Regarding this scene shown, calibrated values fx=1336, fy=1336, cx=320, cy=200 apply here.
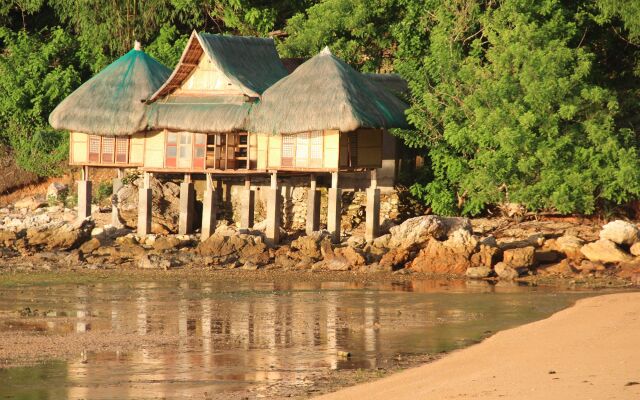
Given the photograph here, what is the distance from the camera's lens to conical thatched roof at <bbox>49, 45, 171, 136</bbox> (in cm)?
3434

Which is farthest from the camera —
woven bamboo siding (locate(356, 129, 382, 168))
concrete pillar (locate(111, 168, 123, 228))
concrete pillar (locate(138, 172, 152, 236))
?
concrete pillar (locate(111, 168, 123, 228))

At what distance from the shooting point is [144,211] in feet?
112

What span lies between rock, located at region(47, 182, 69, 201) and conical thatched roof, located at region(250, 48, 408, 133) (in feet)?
28.0

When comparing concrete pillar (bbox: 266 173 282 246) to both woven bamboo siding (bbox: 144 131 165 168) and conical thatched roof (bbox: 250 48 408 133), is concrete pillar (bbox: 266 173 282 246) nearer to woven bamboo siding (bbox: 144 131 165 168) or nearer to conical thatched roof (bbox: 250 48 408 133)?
conical thatched roof (bbox: 250 48 408 133)

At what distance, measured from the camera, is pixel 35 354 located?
18.3 metres

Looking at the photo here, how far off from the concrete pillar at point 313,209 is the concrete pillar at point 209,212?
7.85 ft

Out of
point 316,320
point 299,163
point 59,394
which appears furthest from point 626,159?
point 59,394

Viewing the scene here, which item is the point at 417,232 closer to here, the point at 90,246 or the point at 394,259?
the point at 394,259

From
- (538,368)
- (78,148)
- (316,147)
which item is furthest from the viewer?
(78,148)

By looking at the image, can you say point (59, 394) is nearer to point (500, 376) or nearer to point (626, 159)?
point (500, 376)

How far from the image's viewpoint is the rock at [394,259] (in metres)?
29.5

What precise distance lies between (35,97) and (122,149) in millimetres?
6715

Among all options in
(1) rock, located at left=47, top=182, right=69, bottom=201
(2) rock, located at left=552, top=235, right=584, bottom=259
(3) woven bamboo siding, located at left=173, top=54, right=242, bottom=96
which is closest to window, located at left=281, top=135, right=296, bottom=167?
(3) woven bamboo siding, located at left=173, top=54, right=242, bottom=96

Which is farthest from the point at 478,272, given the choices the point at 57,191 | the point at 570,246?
the point at 57,191
